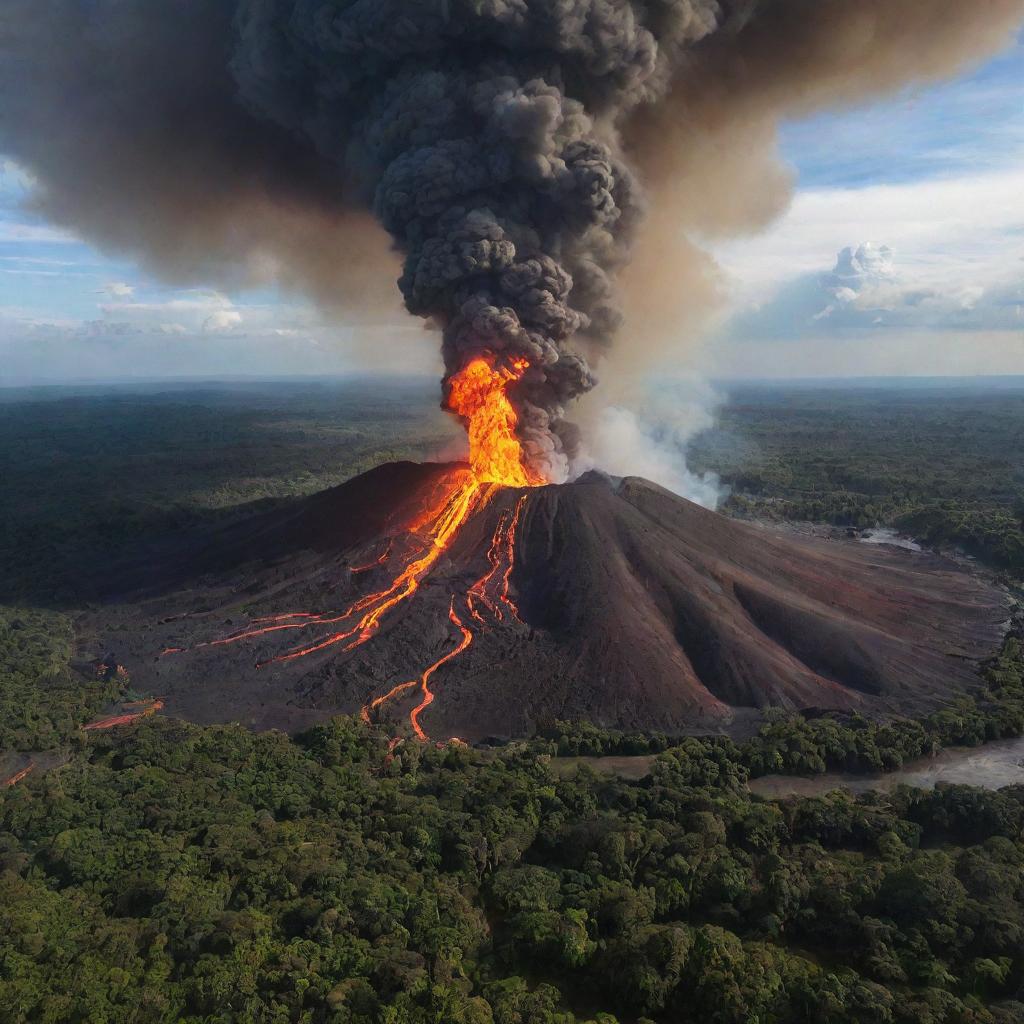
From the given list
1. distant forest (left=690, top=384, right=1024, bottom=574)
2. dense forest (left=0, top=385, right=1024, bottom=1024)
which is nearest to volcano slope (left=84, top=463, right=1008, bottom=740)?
dense forest (left=0, top=385, right=1024, bottom=1024)

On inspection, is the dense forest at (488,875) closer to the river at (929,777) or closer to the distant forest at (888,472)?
the river at (929,777)

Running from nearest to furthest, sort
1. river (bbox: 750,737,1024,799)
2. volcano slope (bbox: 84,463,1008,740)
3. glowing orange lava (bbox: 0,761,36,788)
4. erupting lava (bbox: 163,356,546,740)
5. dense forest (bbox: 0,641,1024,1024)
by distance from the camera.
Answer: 1. dense forest (bbox: 0,641,1024,1024)
2. glowing orange lava (bbox: 0,761,36,788)
3. river (bbox: 750,737,1024,799)
4. volcano slope (bbox: 84,463,1008,740)
5. erupting lava (bbox: 163,356,546,740)

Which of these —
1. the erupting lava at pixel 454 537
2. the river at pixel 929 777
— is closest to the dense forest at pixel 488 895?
the river at pixel 929 777

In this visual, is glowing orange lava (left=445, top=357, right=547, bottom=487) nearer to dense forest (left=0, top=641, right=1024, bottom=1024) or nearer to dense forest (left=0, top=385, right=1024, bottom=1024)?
dense forest (left=0, top=385, right=1024, bottom=1024)

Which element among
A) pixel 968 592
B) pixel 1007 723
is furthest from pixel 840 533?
pixel 1007 723

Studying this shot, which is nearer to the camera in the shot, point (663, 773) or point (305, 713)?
point (663, 773)

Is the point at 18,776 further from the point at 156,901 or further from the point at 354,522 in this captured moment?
the point at 354,522

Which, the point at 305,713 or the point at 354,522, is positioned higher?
the point at 354,522
